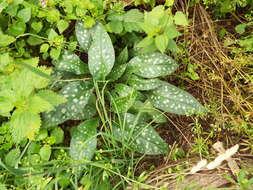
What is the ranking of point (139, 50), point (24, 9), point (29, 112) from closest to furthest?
point (29, 112) < point (24, 9) < point (139, 50)

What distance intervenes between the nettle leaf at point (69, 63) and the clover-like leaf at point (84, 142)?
313 millimetres

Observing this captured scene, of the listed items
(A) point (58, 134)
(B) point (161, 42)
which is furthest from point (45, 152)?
(B) point (161, 42)

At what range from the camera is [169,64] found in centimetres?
182

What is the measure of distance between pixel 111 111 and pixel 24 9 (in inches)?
30.2

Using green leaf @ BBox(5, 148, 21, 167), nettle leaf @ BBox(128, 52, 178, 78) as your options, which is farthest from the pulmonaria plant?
green leaf @ BBox(5, 148, 21, 167)

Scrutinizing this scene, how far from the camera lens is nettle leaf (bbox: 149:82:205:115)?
5.94 feet

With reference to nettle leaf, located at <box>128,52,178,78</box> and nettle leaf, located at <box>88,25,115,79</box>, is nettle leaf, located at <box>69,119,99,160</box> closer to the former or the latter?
nettle leaf, located at <box>88,25,115,79</box>

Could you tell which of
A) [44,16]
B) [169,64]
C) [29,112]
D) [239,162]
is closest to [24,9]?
[44,16]

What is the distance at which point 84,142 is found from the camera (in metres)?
1.76

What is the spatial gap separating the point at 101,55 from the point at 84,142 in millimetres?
505

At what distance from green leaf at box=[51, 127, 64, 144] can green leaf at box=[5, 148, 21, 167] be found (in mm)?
214

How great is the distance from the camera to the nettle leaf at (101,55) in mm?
1801

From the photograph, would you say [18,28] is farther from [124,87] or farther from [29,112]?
[124,87]

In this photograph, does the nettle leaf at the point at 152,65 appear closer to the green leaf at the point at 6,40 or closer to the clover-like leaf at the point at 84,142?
the clover-like leaf at the point at 84,142
